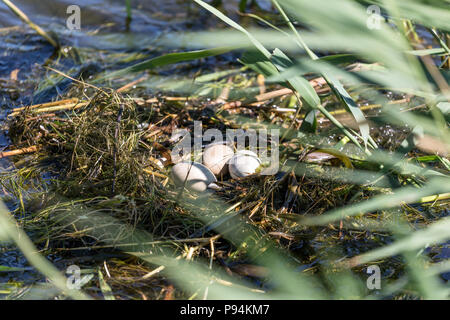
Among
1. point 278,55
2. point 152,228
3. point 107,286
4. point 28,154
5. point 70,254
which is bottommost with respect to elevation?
point 107,286

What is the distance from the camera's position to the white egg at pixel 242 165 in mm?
2080

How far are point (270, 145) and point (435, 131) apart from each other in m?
A: 1.18

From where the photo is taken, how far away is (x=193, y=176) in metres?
2.04

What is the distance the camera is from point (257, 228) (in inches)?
72.5

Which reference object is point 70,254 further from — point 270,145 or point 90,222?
point 270,145

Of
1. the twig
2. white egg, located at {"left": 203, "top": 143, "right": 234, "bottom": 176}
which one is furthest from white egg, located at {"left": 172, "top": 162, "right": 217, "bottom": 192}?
the twig

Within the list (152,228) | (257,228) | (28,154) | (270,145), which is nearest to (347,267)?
(257,228)

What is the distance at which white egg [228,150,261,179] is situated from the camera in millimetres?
2080

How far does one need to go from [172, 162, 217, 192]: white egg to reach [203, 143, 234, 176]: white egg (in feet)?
0.23

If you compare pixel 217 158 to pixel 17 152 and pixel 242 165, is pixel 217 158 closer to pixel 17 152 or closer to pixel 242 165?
pixel 242 165

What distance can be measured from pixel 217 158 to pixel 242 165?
5.4 inches

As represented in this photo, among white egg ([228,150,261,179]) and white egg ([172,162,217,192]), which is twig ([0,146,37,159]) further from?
white egg ([228,150,261,179])

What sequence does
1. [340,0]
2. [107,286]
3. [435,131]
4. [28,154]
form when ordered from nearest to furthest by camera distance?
1. [340,0]
2. [435,131]
3. [107,286]
4. [28,154]

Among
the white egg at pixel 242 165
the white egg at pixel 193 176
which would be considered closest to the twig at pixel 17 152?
the white egg at pixel 193 176
